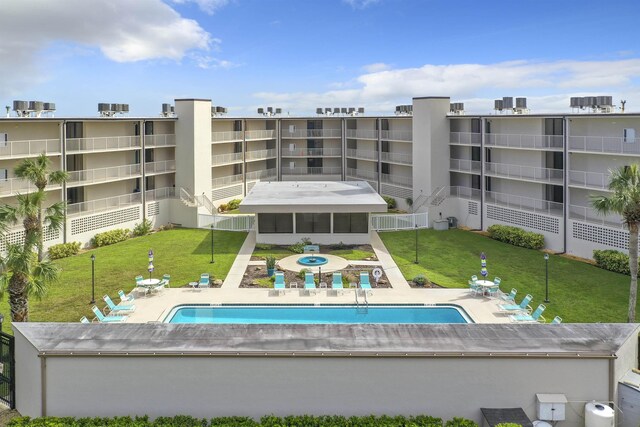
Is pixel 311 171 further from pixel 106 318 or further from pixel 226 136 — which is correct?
pixel 106 318

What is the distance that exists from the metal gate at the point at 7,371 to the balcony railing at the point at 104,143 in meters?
23.9

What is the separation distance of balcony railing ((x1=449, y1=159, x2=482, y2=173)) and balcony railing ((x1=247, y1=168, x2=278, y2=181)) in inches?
796

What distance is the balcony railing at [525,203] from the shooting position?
1497 inches

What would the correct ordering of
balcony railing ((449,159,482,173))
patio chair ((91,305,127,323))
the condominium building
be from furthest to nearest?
balcony railing ((449,159,482,173)) < the condominium building < patio chair ((91,305,127,323))

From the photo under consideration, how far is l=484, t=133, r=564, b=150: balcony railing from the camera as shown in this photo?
3781cm

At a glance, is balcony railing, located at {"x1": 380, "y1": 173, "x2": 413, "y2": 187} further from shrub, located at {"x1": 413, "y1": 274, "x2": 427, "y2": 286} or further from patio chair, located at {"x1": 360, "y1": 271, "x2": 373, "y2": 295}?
patio chair, located at {"x1": 360, "y1": 271, "x2": 373, "y2": 295}

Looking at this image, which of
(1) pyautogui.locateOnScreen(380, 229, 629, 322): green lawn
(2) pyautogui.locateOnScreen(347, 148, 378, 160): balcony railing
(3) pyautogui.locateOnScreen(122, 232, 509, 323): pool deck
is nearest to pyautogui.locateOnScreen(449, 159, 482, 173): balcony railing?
(1) pyautogui.locateOnScreen(380, 229, 629, 322): green lawn

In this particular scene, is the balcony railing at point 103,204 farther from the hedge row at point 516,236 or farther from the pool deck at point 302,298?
the hedge row at point 516,236

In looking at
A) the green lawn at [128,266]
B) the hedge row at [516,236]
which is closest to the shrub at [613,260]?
the hedge row at [516,236]

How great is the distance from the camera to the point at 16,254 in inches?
755

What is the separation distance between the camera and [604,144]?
34.1 metres

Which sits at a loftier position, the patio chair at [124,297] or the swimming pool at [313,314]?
the patio chair at [124,297]

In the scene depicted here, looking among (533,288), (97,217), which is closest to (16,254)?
(97,217)

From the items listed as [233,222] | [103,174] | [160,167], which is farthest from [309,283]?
[160,167]
